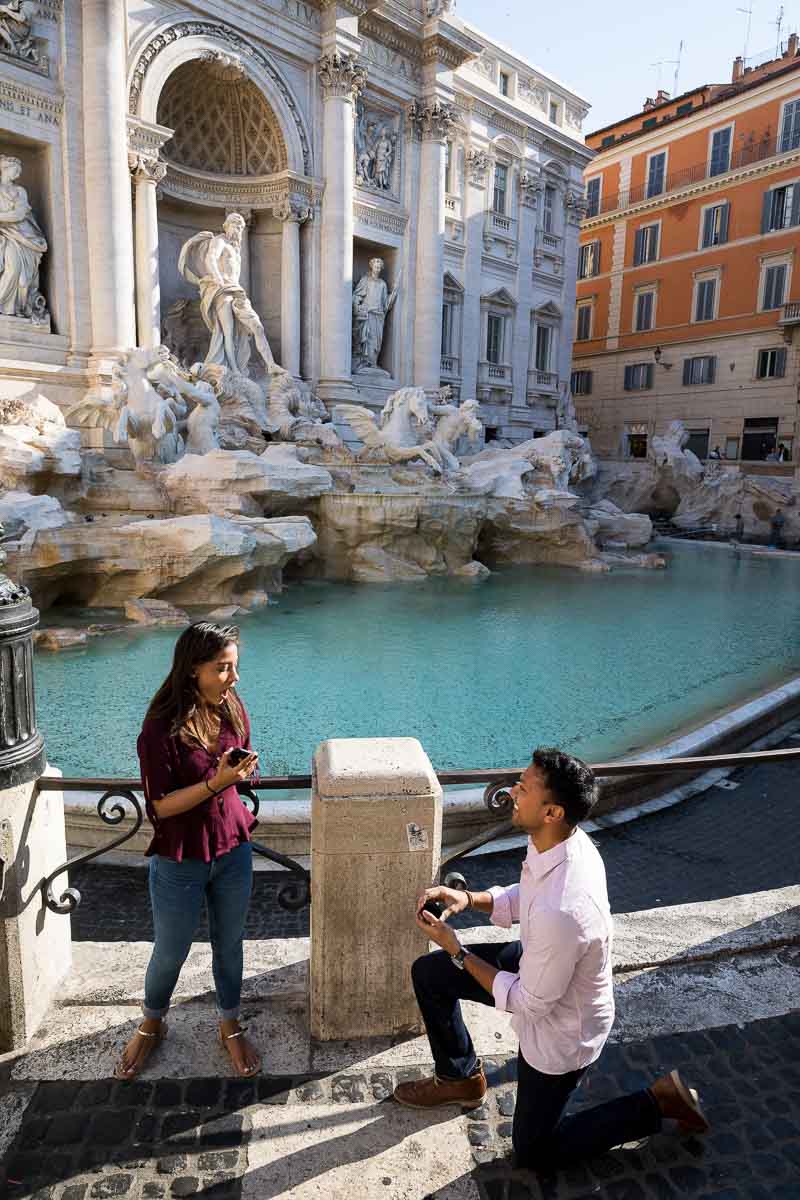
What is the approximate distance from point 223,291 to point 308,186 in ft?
13.4

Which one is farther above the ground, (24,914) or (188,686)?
(188,686)

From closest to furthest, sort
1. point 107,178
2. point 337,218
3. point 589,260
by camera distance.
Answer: point 107,178, point 337,218, point 589,260

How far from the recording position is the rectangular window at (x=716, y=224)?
26703mm

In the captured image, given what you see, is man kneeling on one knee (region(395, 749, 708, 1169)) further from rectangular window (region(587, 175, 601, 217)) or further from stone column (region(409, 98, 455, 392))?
rectangular window (region(587, 175, 601, 217))

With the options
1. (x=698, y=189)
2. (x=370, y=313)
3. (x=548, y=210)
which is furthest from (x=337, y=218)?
(x=698, y=189)

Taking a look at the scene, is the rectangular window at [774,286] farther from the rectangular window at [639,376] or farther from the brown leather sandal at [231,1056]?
the brown leather sandal at [231,1056]

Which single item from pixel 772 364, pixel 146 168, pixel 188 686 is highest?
pixel 146 168

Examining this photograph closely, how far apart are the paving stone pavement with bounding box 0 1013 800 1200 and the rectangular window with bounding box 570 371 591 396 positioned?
31.7m

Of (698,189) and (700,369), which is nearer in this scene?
(698,189)

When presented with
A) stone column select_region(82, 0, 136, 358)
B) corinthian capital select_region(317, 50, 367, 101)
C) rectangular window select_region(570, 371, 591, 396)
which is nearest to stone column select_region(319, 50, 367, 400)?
corinthian capital select_region(317, 50, 367, 101)

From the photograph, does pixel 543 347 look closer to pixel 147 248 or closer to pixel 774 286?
pixel 774 286

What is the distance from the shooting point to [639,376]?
29922 mm

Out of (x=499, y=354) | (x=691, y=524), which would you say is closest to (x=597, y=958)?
(x=691, y=524)

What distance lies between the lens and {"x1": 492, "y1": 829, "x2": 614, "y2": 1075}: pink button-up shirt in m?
1.73
